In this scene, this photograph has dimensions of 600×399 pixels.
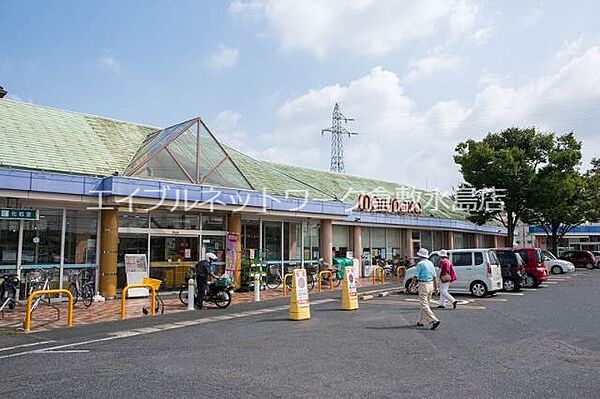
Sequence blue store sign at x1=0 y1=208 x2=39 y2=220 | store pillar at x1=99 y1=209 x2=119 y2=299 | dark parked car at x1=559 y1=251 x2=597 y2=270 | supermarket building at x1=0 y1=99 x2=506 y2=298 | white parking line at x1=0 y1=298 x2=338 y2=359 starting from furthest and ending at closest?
1. dark parked car at x1=559 y1=251 x2=597 y2=270
2. store pillar at x1=99 y1=209 x2=119 y2=299
3. supermarket building at x1=0 y1=99 x2=506 y2=298
4. blue store sign at x1=0 y1=208 x2=39 y2=220
5. white parking line at x1=0 y1=298 x2=338 y2=359

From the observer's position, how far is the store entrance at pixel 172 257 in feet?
55.7

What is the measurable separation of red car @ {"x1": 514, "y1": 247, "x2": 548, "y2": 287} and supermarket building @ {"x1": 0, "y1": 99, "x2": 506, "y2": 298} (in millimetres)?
7581

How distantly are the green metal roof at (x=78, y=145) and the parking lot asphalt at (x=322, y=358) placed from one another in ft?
22.3

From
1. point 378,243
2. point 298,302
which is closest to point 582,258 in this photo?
point 378,243

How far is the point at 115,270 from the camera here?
15.6m

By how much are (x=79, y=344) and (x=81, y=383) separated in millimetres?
2987

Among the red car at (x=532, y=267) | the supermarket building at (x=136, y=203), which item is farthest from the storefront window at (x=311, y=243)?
the red car at (x=532, y=267)

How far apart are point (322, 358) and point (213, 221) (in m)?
11.8

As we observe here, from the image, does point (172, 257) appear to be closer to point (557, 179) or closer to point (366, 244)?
point (366, 244)

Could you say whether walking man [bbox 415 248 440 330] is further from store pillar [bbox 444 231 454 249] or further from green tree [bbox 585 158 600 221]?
green tree [bbox 585 158 600 221]

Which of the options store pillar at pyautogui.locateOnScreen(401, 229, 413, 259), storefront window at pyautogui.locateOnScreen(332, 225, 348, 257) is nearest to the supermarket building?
storefront window at pyautogui.locateOnScreen(332, 225, 348, 257)

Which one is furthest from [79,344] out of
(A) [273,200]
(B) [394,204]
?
(B) [394,204]

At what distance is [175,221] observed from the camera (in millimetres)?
17453

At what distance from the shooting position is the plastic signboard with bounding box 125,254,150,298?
16.0 meters
